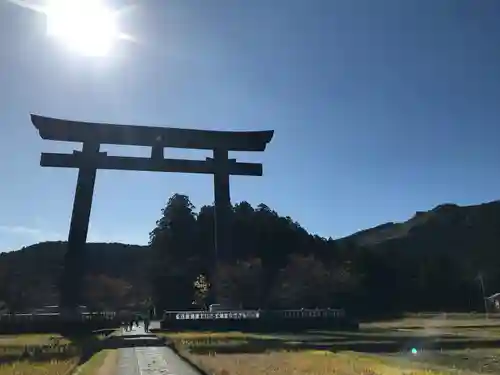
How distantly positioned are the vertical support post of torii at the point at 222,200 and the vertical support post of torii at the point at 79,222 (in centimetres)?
789

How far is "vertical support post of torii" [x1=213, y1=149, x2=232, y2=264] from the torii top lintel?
872 mm

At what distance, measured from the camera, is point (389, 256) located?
8144 centimetres

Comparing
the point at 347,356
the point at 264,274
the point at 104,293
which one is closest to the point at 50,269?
the point at 104,293

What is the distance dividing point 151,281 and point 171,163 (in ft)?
115

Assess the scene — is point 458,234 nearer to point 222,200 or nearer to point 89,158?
point 222,200

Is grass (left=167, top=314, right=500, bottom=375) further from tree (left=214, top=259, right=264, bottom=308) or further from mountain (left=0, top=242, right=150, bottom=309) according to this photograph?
mountain (left=0, top=242, right=150, bottom=309)

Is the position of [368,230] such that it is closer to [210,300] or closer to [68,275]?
[210,300]

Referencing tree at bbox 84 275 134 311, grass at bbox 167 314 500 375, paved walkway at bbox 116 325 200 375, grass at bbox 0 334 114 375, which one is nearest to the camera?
grass at bbox 167 314 500 375

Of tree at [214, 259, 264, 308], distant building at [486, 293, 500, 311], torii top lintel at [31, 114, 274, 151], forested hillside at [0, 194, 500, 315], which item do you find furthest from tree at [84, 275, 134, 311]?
distant building at [486, 293, 500, 311]

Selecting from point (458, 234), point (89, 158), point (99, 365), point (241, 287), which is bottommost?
point (99, 365)

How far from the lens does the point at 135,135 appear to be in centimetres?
3588

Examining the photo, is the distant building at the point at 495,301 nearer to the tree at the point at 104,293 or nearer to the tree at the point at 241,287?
the tree at the point at 241,287

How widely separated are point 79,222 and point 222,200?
933cm

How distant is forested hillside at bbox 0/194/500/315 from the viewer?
54406 millimetres
